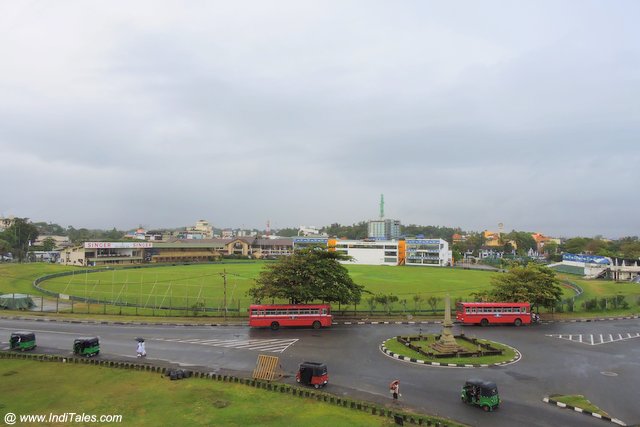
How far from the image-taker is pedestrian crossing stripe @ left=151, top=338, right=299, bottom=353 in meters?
30.6

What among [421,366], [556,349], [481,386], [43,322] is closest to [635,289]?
[556,349]

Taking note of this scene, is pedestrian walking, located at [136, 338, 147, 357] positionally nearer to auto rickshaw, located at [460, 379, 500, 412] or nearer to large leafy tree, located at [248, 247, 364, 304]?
large leafy tree, located at [248, 247, 364, 304]

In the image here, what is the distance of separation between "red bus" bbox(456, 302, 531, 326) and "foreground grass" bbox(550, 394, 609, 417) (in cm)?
1859

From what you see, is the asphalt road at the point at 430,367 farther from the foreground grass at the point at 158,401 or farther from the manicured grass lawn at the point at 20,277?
the manicured grass lawn at the point at 20,277

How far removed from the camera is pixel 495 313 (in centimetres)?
4000

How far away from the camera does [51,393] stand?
21.1 meters

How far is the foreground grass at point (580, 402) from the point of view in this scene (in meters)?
19.3

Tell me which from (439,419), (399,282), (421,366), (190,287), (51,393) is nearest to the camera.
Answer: (439,419)

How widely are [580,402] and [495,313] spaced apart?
20.2 meters

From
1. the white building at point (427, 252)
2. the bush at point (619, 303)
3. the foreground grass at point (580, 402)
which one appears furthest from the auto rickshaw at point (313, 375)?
the white building at point (427, 252)

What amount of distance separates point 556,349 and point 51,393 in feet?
102

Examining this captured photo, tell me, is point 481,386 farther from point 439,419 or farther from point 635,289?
point 635,289

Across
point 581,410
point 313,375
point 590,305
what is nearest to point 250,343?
point 313,375

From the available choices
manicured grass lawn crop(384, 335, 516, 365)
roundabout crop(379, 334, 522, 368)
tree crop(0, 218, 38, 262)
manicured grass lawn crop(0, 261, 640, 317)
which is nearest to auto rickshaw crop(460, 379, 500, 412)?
roundabout crop(379, 334, 522, 368)
